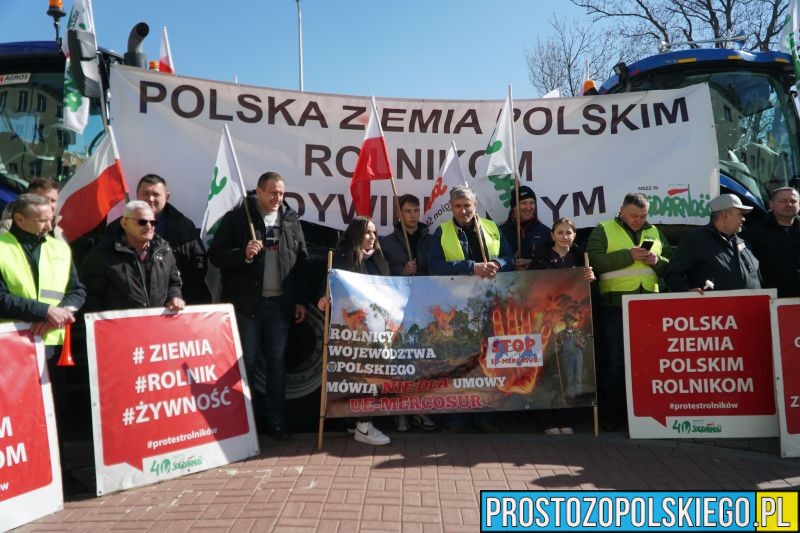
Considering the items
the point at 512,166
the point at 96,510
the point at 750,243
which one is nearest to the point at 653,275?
the point at 750,243

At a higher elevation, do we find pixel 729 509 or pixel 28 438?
pixel 28 438

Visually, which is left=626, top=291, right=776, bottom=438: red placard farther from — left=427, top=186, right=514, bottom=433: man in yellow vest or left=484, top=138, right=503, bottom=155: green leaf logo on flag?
left=484, top=138, right=503, bottom=155: green leaf logo on flag

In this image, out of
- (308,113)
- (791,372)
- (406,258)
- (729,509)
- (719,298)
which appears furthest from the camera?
(308,113)

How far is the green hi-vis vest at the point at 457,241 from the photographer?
4941 mm

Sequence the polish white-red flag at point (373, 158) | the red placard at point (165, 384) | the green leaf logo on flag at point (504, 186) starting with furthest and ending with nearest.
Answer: the green leaf logo on flag at point (504, 186)
the polish white-red flag at point (373, 158)
the red placard at point (165, 384)

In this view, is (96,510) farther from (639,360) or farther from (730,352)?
(730,352)

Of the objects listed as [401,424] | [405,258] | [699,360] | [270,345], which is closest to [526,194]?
[405,258]

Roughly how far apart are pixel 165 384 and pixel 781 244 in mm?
4953

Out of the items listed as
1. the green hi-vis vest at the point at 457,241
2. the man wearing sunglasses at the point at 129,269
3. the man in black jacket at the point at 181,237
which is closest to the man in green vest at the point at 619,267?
the green hi-vis vest at the point at 457,241

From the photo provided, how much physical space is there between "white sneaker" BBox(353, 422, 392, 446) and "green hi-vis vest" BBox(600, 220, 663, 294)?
7.10 feet

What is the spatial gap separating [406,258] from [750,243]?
2.94 m

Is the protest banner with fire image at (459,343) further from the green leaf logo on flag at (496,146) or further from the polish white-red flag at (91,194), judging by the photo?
the polish white-red flag at (91,194)

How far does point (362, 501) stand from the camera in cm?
365

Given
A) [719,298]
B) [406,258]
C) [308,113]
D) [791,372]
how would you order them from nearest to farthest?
[791,372], [719,298], [406,258], [308,113]
